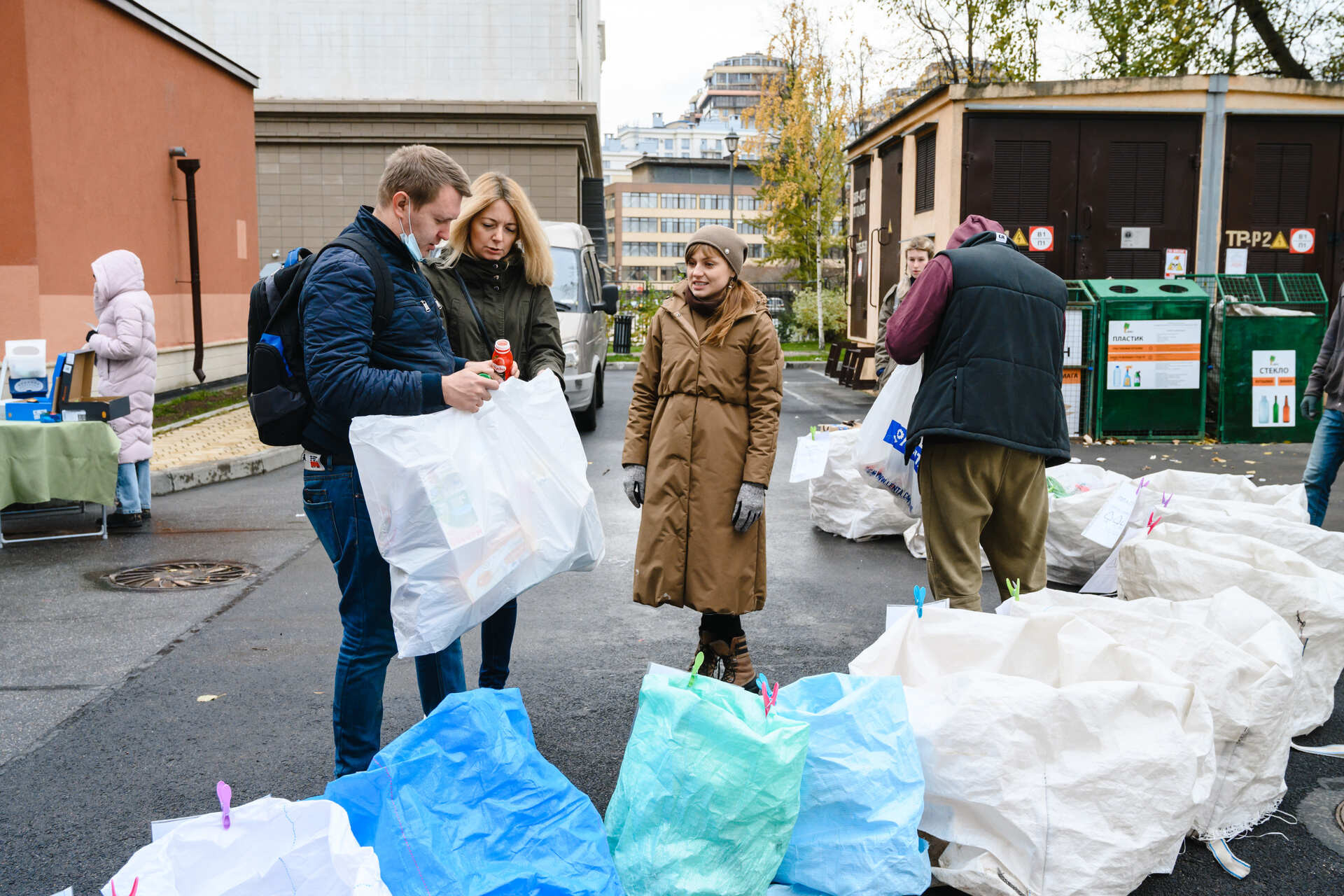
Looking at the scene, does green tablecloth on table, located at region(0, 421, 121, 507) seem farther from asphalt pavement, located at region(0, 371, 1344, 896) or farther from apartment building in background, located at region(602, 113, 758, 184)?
apartment building in background, located at region(602, 113, 758, 184)

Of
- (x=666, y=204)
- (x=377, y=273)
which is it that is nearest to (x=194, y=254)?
(x=377, y=273)

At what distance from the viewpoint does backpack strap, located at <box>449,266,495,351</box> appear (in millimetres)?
3812

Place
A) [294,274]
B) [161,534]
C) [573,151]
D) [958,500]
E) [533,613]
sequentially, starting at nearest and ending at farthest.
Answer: [294,274] < [958,500] < [533,613] < [161,534] < [573,151]

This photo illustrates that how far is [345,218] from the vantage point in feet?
74.2

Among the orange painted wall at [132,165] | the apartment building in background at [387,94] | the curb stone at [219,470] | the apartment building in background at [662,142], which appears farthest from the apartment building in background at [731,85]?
the curb stone at [219,470]

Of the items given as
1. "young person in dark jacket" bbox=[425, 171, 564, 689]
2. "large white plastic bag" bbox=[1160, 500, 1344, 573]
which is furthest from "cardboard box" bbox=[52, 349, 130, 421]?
"large white plastic bag" bbox=[1160, 500, 1344, 573]

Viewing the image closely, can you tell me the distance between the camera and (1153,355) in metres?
11.8

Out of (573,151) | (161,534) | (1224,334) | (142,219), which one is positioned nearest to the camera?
(161,534)

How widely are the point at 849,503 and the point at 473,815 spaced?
5.23m

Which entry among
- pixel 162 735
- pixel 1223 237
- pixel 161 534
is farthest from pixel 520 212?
pixel 1223 237

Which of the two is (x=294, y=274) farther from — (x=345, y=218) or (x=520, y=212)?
(x=345, y=218)

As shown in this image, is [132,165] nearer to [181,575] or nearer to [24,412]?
[24,412]

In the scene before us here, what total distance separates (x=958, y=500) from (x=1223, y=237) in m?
12.3

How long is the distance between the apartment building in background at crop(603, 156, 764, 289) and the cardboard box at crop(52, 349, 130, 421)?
3727 inches
